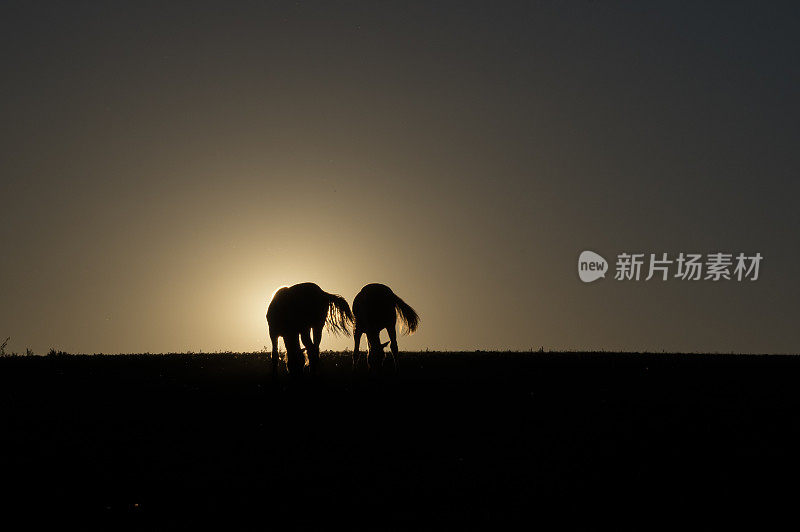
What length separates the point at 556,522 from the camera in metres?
7.28

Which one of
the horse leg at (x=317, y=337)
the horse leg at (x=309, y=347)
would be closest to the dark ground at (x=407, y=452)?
the horse leg at (x=309, y=347)

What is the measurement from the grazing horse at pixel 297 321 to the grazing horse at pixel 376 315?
3.44 ft

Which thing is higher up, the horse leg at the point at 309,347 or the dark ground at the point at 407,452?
the horse leg at the point at 309,347

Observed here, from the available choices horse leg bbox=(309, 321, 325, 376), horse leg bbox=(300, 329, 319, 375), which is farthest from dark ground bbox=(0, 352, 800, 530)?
horse leg bbox=(309, 321, 325, 376)

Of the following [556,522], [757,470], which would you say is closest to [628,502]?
[556,522]

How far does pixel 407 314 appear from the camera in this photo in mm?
21438

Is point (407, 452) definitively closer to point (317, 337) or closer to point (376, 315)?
point (317, 337)

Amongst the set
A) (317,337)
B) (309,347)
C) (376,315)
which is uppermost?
(376,315)

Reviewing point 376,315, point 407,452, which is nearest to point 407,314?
point 376,315

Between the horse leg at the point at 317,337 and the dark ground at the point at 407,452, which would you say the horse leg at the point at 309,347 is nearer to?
the horse leg at the point at 317,337

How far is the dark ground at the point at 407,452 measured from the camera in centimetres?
772

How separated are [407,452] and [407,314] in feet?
37.3

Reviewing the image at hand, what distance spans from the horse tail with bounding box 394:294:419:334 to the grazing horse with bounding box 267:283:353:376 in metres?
2.30

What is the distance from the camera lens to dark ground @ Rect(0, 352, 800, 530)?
7723 mm
